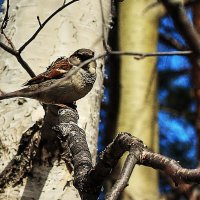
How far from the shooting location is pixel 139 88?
3090mm

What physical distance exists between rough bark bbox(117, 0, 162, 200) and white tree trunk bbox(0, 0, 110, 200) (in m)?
1.04

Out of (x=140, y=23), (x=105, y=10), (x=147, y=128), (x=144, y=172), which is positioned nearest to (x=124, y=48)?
(x=140, y=23)

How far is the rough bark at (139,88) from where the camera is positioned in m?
2.91

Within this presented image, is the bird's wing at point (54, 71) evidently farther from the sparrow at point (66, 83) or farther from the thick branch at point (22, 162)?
the thick branch at point (22, 162)

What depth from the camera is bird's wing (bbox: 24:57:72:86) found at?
1.66 metres

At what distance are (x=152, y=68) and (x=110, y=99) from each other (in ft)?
0.98

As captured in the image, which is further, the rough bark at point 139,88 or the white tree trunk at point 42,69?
the rough bark at point 139,88

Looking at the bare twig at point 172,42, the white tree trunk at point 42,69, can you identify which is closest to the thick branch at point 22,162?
the white tree trunk at point 42,69

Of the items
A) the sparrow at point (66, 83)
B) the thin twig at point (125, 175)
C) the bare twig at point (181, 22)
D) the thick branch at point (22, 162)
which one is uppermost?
the bare twig at point (181, 22)

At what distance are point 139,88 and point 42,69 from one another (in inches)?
54.0

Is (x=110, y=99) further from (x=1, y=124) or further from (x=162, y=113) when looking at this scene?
(x=1, y=124)

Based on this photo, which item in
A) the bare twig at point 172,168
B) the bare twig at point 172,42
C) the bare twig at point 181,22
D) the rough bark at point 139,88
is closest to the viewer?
the bare twig at point 181,22

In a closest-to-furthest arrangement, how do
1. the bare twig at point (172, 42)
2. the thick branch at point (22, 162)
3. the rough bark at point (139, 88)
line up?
the thick branch at point (22, 162)
the rough bark at point (139, 88)
the bare twig at point (172, 42)

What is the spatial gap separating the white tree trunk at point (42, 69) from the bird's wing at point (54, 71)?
81 millimetres
